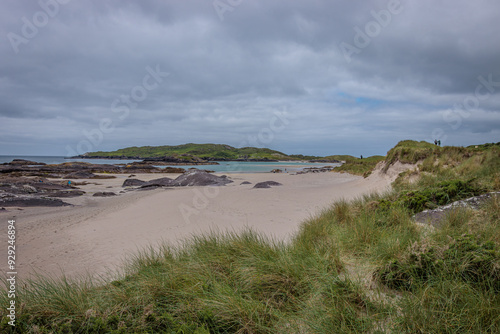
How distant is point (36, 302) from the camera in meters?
2.88

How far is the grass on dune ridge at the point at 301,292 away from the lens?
2.49 meters

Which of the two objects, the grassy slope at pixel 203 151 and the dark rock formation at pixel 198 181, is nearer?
the dark rock formation at pixel 198 181

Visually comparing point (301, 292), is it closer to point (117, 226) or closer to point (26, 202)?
point (117, 226)

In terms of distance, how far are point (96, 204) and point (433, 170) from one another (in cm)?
1672

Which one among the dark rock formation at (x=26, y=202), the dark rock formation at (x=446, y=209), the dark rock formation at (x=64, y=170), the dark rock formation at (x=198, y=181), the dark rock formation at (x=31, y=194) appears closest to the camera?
the dark rock formation at (x=446, y=209)

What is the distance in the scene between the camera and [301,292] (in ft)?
10.2

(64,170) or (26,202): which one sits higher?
(64,170)

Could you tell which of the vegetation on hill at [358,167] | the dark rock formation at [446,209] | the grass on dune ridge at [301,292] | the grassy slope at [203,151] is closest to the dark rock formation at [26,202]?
the grass on dune ridge at [301,292]

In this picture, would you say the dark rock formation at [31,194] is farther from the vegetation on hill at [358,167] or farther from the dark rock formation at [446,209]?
the vegetation on hill at [358,167]

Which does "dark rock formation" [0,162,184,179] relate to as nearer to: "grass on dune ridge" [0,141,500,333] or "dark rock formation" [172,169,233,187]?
"dark rock formation" [172,169,233,187]

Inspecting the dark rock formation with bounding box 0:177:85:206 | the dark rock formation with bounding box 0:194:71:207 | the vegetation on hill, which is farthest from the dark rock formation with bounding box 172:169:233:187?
the vegetation on hill

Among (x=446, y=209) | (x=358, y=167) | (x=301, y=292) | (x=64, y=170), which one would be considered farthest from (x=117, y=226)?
(x=64, y=170)

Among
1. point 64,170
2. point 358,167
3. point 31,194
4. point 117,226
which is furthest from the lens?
point 64,170

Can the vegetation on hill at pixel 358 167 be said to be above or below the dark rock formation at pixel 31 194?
above
